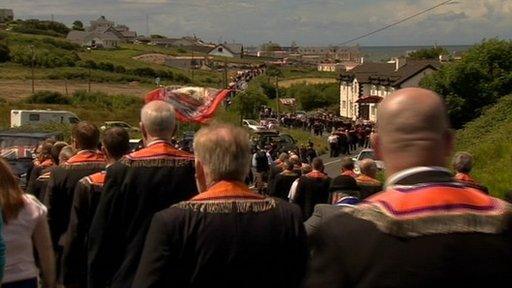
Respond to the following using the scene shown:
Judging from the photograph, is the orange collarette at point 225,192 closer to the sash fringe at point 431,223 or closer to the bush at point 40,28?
the sash fringe at point 431,223

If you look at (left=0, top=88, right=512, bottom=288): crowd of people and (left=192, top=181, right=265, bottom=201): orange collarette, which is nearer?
(left=0, top=88, right=512, bottom=288): crowd of people

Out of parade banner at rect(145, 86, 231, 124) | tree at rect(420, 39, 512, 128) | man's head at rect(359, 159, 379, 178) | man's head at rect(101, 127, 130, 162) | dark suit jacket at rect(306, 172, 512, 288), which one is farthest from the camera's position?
tree at rect(420, 39, 512, 128)

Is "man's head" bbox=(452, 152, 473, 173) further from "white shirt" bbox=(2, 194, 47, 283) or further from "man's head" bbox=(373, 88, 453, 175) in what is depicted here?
"man's head" bbox=(373, 88, 453, 175)

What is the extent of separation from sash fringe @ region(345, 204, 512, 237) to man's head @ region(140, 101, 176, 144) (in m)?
3.03

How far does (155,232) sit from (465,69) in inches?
1859

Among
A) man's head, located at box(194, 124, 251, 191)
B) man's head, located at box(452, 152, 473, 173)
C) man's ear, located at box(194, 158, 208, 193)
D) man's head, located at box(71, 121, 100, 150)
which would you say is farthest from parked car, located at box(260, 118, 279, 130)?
man's head, located at box(194, 124, 251, 191)

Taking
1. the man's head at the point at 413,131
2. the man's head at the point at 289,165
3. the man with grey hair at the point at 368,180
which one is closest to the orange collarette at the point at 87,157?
the man with grey hair at the point at 368,180

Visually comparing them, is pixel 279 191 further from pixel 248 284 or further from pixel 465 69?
pixel 465 69

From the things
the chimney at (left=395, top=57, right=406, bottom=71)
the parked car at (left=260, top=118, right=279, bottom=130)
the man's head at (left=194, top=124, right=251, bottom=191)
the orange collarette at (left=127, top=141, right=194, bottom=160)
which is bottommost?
the parked car at (left=260, top=118, right=279, bottom=130)

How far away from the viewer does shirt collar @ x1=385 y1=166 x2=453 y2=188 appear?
10.0 feet

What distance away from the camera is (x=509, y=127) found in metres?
30.2

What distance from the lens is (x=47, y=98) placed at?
3083 inches

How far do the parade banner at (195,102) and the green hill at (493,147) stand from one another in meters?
5.08

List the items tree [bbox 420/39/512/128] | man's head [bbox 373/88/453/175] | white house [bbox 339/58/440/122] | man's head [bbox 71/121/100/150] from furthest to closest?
white house [bbox 339/58/440/122] < tree [bbox 420/39/512/128] < man's head [bbox 71/121/100/150] < man's head [bbox 373/88/453/175]
